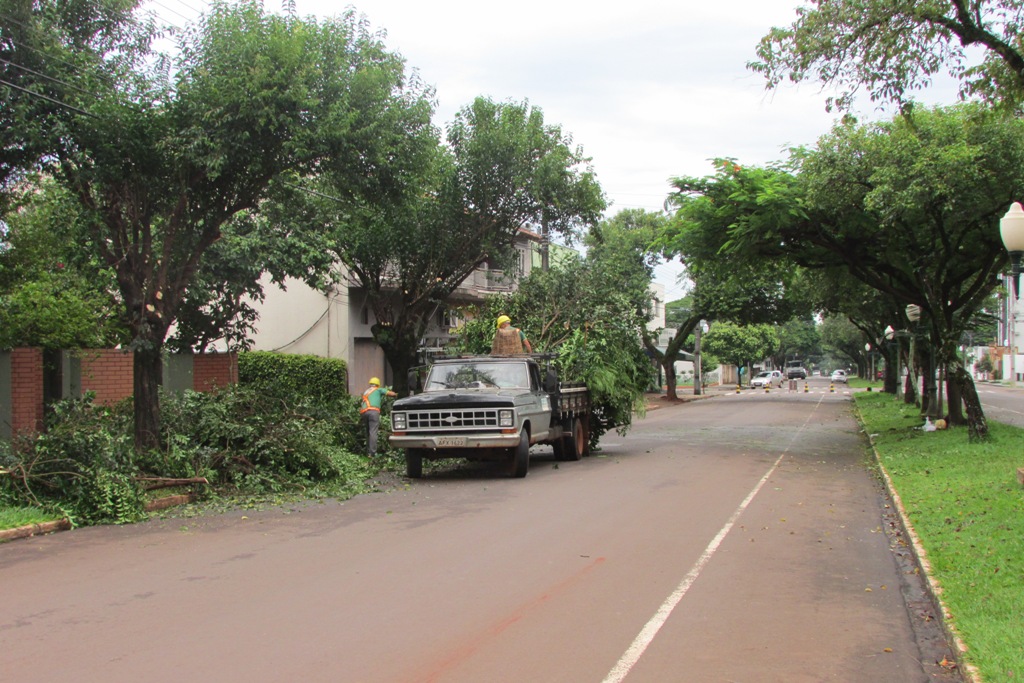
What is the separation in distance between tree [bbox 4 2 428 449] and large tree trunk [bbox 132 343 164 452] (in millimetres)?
16

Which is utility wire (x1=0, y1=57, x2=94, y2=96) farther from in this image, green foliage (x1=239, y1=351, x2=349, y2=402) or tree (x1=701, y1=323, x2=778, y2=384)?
tree (x1=701, y1=323, x2=778, y2=384)


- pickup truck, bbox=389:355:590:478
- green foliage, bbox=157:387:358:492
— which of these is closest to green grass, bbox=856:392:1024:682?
pickup truck, bbox=389:355:590:478

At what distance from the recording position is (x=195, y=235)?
14633 mm

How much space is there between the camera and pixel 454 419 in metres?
14.7

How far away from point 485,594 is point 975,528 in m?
5.53

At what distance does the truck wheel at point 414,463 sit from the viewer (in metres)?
15.1

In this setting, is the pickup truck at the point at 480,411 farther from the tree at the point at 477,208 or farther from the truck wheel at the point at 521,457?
the tree at the point at 477,208

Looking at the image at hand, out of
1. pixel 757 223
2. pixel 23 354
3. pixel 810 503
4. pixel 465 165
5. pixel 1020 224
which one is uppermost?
pixel 465 165

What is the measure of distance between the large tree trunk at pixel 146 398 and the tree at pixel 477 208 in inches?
402

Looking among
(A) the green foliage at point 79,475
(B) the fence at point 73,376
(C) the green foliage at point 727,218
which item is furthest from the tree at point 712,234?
(A) the green foliage at point 79,475

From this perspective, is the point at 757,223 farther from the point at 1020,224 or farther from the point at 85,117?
the point at 85,117

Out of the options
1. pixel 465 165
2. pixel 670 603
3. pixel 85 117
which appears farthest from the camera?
pixel 465 165

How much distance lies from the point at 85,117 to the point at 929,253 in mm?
17673

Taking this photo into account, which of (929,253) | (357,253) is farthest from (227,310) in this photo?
(929,253)
